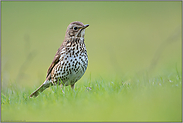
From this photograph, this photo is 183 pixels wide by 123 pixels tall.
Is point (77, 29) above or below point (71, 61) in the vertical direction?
above

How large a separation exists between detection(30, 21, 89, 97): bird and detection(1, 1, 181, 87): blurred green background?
7499 mm

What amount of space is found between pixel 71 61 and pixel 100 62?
986 centimetres

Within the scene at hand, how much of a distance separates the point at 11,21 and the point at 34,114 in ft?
60.8

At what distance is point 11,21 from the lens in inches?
852

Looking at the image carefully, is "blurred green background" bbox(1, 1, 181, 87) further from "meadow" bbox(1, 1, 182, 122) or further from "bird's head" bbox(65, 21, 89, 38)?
"bird's head" bbox(65, 21, 89, 38)

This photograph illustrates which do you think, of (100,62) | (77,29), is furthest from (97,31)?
(77,29)

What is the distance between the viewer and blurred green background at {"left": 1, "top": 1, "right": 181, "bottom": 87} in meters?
15.9

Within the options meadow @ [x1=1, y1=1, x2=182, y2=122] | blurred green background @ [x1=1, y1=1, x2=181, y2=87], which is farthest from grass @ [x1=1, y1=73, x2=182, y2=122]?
blurred green background @ [x1=1, y1=1, x2=181, y2=87]

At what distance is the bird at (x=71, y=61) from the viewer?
6.35 metres

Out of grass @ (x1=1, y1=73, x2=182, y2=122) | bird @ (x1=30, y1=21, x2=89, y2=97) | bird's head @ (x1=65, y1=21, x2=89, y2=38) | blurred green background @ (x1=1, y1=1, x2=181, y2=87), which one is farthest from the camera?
blurred green background @ (x1=1, y1=1, x2=181, y2=87)

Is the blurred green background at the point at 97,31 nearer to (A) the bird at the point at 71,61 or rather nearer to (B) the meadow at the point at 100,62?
(B) the meadow at the point at 100,62

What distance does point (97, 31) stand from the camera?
21.4m

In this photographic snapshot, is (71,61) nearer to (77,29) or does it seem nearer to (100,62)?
(77,29)

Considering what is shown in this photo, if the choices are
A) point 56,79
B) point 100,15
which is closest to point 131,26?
point 100,15
